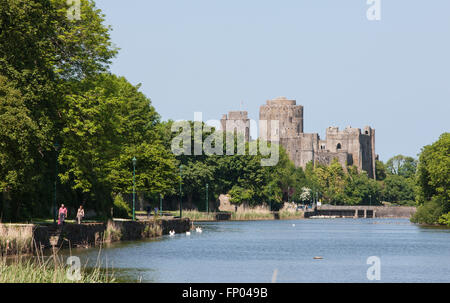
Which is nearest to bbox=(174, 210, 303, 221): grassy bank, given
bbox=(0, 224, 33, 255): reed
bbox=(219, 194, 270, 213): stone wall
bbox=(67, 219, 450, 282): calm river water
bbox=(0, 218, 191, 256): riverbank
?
bbox=(219, 194, 270, 213): stone wall

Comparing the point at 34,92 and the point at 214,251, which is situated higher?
the point at 34,92

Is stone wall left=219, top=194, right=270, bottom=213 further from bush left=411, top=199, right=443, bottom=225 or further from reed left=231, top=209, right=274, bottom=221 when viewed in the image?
bush left=411, top=199, right=443, bottom=225


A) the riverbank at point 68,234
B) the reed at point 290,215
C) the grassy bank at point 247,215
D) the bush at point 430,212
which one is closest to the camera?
the riverbank at point 68,234

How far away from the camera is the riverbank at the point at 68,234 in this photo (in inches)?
1714

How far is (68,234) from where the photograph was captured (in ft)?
170

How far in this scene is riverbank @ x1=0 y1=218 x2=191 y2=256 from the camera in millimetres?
43531

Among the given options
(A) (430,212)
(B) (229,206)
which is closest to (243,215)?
(B) (229,206)

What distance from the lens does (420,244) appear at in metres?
70.7

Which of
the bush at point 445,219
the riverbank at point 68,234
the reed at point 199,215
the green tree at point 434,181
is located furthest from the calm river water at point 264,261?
the reed at point 199,215

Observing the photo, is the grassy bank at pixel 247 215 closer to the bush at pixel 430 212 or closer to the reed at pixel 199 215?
the reed at pixel 199 215

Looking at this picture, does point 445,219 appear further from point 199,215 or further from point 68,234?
point 68,234
